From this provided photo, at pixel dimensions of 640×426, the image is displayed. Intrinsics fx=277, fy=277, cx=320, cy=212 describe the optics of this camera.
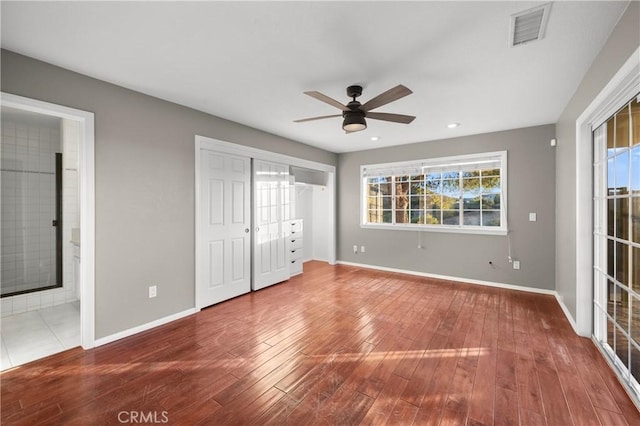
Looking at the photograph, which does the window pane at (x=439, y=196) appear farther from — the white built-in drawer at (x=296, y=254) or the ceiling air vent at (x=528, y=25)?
the ceiling air vent at (x=528, y=25)

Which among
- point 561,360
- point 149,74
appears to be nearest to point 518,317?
point 561,360

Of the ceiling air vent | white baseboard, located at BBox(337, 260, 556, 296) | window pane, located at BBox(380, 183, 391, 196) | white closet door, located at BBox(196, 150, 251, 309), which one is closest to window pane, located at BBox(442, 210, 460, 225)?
white baseboard, located at BBox(337, 260, 556, 296)

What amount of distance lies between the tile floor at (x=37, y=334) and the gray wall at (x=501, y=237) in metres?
4.76

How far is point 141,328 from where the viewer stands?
9.71 ft

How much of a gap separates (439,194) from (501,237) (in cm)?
121

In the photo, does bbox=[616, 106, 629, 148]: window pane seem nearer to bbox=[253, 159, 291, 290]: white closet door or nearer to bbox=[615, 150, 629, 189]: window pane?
bbox=[615, 150, 629, 189]: window pane

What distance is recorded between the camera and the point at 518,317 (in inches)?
130

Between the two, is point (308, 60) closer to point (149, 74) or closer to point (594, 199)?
point (149, 74)

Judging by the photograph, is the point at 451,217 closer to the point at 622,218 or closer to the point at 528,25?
the point at 622,218

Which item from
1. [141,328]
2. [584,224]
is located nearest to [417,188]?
[584,224]

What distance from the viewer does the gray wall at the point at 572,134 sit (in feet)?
5.70

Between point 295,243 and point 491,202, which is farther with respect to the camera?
point 295,243

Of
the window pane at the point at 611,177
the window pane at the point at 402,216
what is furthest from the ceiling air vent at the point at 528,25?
the window pane at the point at 402,216

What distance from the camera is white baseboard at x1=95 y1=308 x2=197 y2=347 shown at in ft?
8.80
